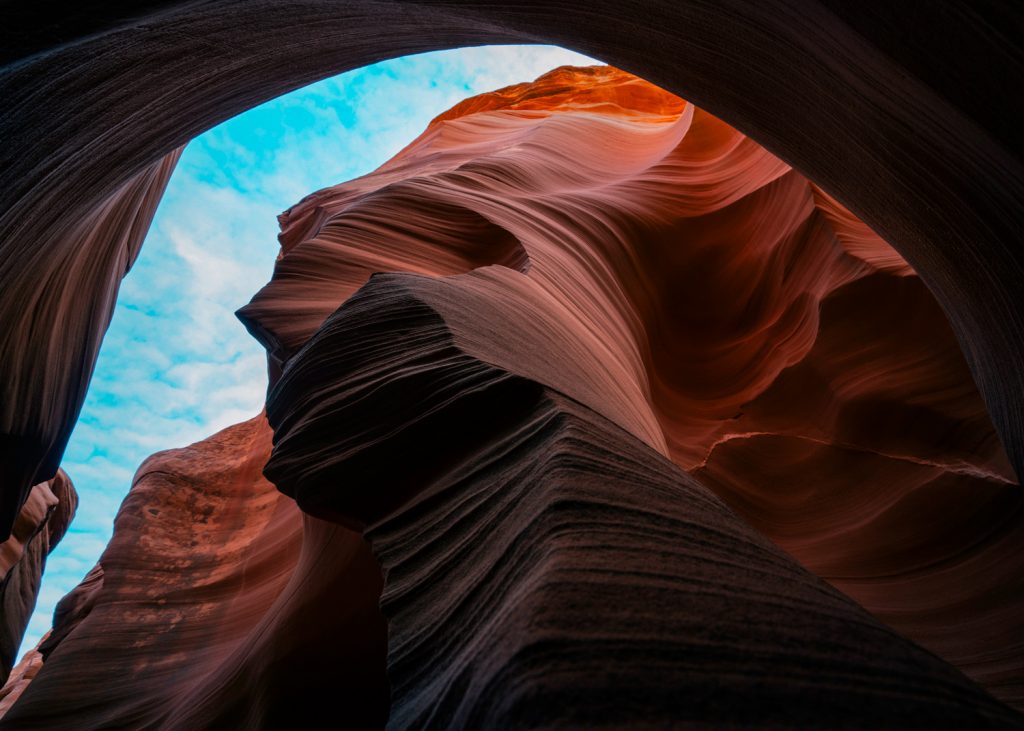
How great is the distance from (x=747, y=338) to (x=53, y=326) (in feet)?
14.6

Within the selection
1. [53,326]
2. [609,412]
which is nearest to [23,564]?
[53,326]

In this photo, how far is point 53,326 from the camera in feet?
10.8

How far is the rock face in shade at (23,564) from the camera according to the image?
678 centimetres

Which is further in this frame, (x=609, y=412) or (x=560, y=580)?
(x=609, y=412)

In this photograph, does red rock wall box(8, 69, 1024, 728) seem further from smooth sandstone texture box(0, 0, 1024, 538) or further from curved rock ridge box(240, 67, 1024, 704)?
smooth sandstone texture box(0, 0, 1024, 538)

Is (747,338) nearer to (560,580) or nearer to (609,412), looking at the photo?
(609,412)

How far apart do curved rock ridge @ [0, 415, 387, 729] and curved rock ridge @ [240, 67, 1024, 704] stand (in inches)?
51.3

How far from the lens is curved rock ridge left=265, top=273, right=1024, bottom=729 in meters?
0.81

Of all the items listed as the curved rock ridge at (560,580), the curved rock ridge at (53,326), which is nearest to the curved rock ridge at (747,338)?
the curved rock ridge at (560,580)

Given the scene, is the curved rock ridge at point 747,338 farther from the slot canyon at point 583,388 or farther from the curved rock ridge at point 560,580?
the curved rock ridge at point 560,580

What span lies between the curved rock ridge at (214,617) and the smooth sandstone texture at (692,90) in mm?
1810

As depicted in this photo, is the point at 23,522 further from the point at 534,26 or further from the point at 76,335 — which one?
the point at 534,26

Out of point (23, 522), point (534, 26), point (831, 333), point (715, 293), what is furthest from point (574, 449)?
point (23, 522)

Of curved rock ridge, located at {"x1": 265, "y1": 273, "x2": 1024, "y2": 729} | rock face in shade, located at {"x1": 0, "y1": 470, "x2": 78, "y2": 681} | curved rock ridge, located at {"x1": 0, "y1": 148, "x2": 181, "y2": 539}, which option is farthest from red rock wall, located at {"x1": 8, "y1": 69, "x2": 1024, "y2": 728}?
rock face in shade, located at {"x1": 0, "y1": 470, "x2": 78, "y2": 681}
